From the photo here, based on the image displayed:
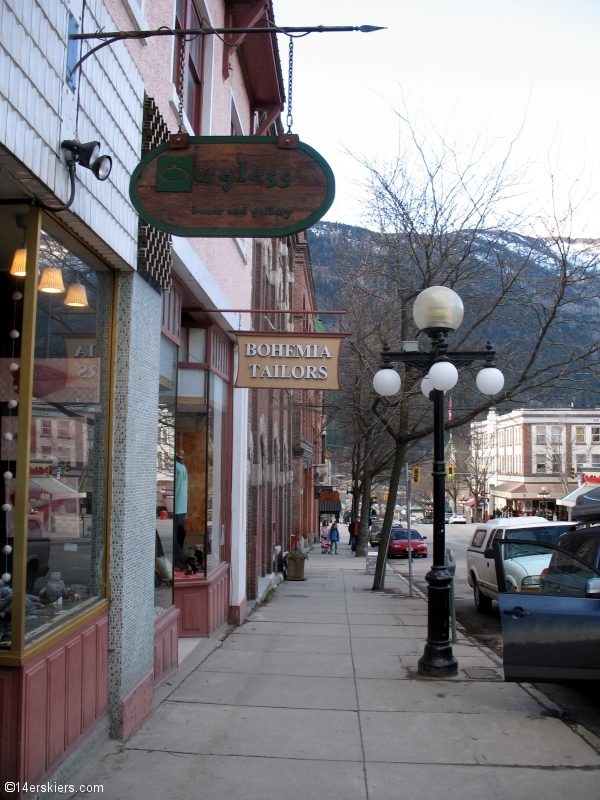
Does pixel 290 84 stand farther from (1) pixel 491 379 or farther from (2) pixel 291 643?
(2) pixel 291 643

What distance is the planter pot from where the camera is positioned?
2091 centimetres

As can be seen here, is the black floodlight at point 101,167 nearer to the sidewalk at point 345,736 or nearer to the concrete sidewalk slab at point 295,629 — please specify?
the sidewalk at point 345,736

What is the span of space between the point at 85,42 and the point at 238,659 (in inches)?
272

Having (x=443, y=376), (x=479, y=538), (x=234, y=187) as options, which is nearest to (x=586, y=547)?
(x=443, y=376)

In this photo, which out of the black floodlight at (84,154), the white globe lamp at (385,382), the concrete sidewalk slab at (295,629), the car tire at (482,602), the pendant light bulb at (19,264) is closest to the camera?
the black floodlight at (84,154)

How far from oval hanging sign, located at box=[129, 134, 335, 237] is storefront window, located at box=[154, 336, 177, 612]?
3.02 m

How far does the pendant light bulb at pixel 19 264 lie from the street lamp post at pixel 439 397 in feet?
17.1

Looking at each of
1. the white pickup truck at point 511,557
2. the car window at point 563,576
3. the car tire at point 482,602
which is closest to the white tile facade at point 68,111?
the car window at point 563,576

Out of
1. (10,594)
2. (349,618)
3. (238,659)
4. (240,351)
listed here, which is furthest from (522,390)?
(10,594)

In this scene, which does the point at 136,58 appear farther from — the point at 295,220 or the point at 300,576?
the point at 300,576

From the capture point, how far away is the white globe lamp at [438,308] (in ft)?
29.7

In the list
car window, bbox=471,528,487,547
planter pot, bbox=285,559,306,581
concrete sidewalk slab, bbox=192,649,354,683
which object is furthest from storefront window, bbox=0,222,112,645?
planter pot, bbox=285,559,306,581

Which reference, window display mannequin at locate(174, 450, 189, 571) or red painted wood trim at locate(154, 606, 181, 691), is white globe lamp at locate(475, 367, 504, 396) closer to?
window display mannequin at locate(174, 450, 189, 571)

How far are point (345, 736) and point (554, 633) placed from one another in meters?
1.97
